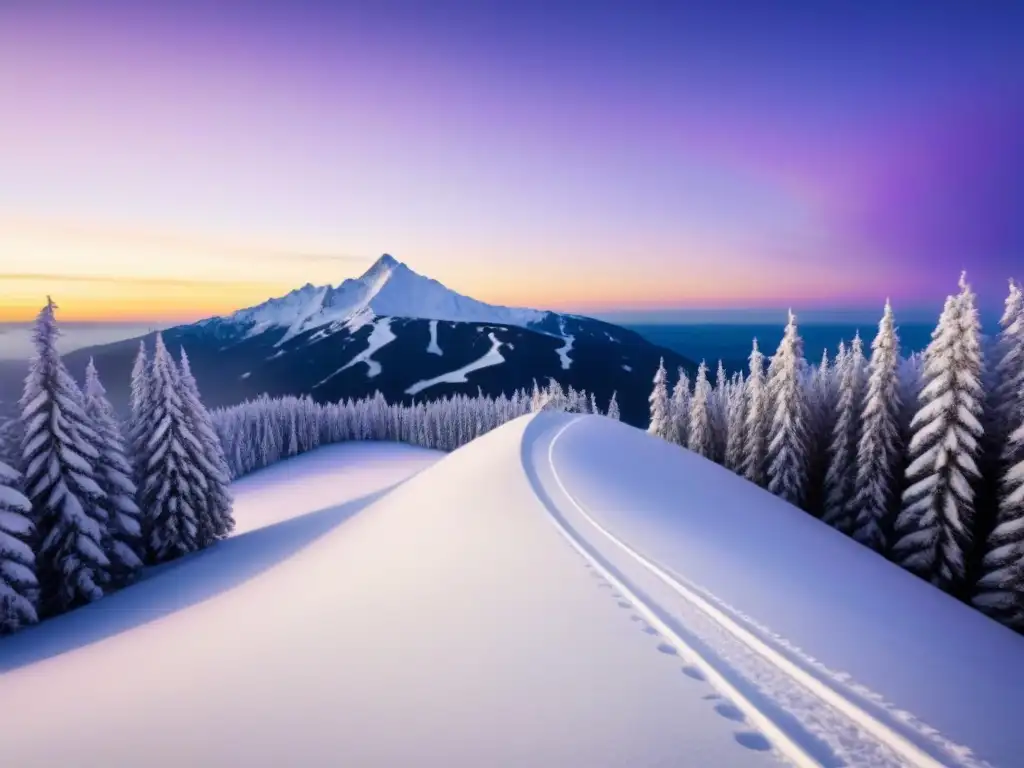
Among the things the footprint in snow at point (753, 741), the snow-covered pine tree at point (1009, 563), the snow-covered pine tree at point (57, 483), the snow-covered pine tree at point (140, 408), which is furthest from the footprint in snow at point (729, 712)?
the snow-covered pine tree at point (140, 408)

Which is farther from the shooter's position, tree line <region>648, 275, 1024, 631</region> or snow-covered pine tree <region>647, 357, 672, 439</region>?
snow-covered pine tree <region>647, 357, 672, 439</region>

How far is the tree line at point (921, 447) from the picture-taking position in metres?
21.4

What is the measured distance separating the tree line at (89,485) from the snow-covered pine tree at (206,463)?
0.27 ft

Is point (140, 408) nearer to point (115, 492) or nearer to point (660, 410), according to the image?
point (115, 492)

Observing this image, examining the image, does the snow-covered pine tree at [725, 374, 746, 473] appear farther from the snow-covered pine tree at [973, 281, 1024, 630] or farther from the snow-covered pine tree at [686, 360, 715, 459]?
the snow-covered pine tree at [973, 281, 1024, 630]

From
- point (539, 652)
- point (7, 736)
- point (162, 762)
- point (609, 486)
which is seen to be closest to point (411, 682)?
point (539, 652)

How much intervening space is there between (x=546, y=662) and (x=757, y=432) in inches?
1422

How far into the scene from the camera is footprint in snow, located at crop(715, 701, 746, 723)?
16.9ft

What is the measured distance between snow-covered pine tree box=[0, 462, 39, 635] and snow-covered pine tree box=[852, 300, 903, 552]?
36182 mm

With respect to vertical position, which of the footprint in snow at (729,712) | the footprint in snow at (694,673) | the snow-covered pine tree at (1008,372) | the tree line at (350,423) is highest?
the snow-covered pine tree at (1008,372)

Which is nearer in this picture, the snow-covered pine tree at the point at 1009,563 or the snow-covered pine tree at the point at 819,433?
the snow-covered pine tree at the point at 1009,563

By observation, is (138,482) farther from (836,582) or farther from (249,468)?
(249,468)

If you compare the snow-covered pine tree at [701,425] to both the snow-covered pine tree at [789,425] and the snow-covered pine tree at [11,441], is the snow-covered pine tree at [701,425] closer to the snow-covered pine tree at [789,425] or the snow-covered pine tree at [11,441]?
the snow-covered pine tree at [789,425]

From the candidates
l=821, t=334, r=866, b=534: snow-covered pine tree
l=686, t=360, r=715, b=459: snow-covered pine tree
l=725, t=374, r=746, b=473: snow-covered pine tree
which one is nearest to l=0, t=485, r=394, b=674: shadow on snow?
l=821, t=334, r=866, b=534: snow-covered pine tree
